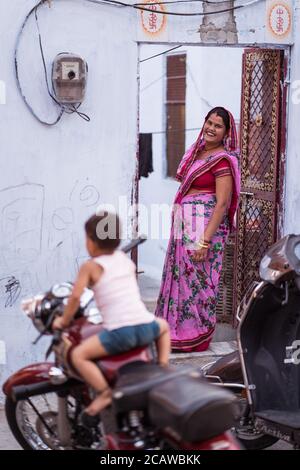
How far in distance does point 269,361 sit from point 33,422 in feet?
4.45

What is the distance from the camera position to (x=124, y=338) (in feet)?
13.6

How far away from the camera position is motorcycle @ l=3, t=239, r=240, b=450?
364 centimetres

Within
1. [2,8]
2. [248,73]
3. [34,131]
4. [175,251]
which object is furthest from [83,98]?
[248,73]

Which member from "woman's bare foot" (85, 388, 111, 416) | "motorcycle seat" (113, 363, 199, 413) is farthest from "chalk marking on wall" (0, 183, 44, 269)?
"motorcycle seat" (113, 363, 199, 413)

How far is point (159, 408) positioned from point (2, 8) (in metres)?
3.39

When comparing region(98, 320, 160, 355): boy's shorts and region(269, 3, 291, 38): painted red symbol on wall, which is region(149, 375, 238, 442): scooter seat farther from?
region(269, 3, 291, 38): painted red symbol on wall

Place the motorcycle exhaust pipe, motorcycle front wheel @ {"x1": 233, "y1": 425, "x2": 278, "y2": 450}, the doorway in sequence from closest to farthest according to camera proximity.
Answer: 1. the motorcycle exhaust pipe
2. motorcycle front wheel @ {"x1": 233, "y1": 425, "x2": 278, "y2": 450}
3. the doorway

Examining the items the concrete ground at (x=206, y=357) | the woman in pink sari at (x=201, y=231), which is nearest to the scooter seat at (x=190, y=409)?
the concrete ground at (x=206, y=357)

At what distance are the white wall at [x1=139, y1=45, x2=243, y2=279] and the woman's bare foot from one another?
247 inches

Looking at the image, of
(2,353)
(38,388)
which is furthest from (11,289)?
(38,388)

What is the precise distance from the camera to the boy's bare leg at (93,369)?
4.07 metres

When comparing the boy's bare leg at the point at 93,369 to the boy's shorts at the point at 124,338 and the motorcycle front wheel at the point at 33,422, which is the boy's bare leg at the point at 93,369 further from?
the motorcycle front wheel at the point at 33,422

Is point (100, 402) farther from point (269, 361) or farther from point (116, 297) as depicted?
point (269, 361)

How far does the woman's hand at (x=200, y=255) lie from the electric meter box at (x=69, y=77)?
139 centimetres
